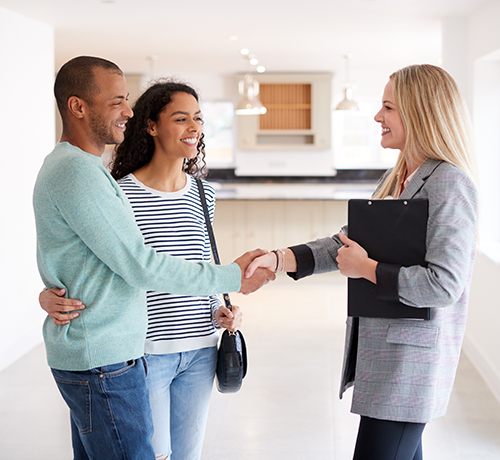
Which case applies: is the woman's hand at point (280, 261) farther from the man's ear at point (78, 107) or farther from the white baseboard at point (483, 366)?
the white baseboard at point (483, 366)

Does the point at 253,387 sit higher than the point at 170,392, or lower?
lower

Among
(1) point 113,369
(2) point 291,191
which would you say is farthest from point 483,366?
(2) point 291,191

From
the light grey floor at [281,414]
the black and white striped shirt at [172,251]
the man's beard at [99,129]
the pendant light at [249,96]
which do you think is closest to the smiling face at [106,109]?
the man's beard at [99,129]

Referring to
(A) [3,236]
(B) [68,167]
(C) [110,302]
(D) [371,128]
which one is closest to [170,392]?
(C) [110,302]

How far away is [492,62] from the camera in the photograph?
13.8 feet

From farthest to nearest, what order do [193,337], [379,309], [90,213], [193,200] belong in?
[193,200] < [193,337] < [379,309] < [90,213]

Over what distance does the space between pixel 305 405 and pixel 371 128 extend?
5.88m

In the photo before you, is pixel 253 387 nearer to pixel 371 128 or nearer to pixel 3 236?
pixel 3 236

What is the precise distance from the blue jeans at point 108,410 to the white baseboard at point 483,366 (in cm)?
274

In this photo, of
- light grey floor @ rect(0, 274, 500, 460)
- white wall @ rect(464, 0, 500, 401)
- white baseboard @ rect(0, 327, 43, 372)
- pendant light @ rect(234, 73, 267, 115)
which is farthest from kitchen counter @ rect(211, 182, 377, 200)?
white baseboard @ rect(0, 327, 43, 372)

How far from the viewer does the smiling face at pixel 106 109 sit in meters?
1.30

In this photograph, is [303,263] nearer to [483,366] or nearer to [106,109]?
[106,109]

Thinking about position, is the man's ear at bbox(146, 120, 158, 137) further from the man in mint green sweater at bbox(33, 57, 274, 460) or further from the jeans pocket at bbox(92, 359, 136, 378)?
the jeans pocket at bbox(92, 359, 136, 378)

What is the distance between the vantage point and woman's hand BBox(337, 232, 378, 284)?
135cm
